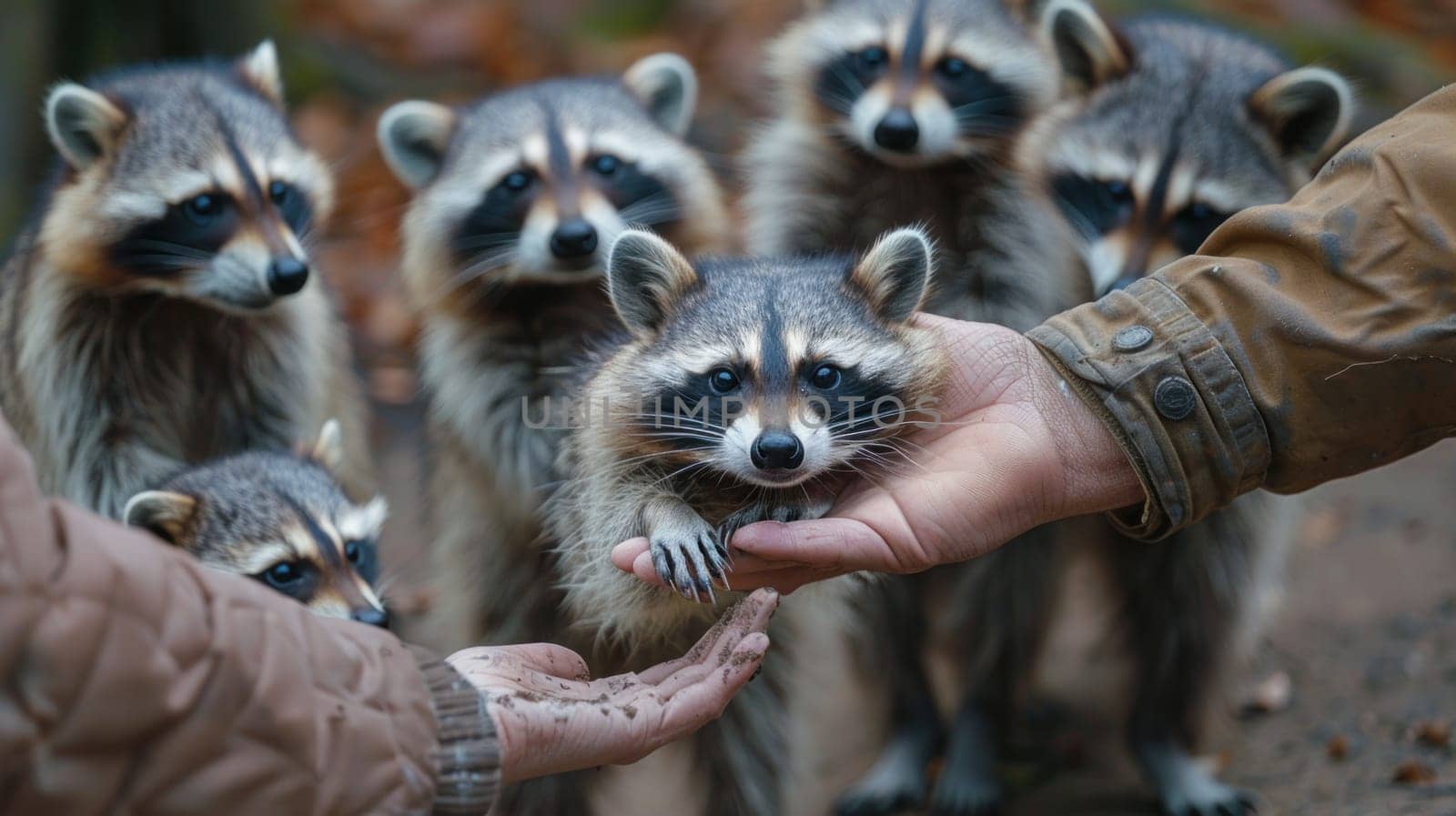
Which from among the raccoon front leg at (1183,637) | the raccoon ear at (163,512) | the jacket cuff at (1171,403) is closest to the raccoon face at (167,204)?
the raccoon ear at (163,512)

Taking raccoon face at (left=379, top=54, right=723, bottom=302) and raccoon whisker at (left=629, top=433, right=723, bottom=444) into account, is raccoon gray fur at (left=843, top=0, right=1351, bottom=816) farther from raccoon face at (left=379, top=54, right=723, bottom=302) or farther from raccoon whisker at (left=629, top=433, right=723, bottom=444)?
raccoon whisker at (left=629, top=433, right=723, bottom=444)

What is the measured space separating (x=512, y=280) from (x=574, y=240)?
32 centimetres

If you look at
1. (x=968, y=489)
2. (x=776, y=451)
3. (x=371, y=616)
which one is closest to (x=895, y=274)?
(x=968, y=489)

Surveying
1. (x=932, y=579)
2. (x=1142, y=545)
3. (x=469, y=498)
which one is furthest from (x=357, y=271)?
(x=1142, y=545)

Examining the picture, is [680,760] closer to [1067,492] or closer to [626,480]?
[626,480]

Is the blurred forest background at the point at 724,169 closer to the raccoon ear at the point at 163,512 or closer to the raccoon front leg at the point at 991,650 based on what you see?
the raccoon front leg at the point at 991,650

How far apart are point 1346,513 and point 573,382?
3.84 meters

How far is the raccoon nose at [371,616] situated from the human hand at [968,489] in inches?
27.4

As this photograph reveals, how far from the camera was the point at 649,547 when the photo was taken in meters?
2.91

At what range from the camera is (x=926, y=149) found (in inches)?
168

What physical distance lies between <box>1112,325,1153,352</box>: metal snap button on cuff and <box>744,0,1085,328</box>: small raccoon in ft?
4.18

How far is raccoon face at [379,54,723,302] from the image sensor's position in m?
4.12

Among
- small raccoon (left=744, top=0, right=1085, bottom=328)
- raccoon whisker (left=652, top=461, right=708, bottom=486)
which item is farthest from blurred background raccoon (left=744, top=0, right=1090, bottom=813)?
raccoon whisker (left=652, top=461, right=708, bottom=486)

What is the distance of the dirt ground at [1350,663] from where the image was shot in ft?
13.9
